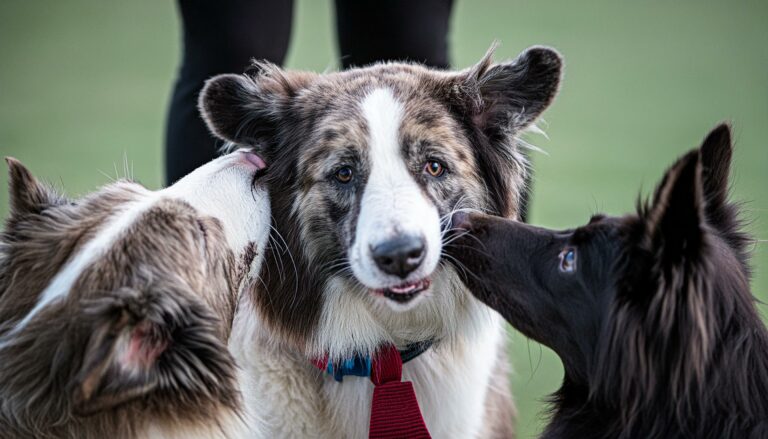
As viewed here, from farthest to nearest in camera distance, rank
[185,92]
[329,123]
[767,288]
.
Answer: [767,288], [185,92], [329,123]

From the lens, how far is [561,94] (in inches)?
381

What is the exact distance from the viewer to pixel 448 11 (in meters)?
4.20

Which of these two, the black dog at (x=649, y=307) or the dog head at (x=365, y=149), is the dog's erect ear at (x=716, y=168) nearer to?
the black dog at (x=649, y=307)

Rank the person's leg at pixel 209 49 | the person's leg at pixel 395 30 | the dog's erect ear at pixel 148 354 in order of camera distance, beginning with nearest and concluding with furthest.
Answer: the dog's erect ear at pixel 148 354
the person's leg at pixel 209 49
the person's leg at pixel 395 30

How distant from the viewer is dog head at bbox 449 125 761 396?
2.37 metres

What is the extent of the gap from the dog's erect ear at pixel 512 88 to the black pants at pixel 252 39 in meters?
0.78

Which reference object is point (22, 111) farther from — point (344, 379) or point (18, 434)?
point (18, 434)

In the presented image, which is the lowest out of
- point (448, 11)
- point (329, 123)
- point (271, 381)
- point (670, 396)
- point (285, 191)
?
point (271, 381)

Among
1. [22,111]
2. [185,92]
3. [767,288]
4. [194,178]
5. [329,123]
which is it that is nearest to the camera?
[194,178]

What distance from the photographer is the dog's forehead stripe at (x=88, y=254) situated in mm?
2434

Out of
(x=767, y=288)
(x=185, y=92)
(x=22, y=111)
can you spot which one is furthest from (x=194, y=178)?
(x=22, y=111)

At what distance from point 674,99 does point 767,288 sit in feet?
14.6

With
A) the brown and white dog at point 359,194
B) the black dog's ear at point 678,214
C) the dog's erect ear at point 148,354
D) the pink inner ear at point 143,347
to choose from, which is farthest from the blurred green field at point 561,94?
the pink inner ear at point 143,347

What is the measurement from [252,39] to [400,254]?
1515mm
